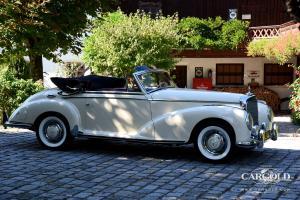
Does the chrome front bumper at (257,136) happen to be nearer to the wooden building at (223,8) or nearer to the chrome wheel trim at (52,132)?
the chrome wheel trim at (52,132)

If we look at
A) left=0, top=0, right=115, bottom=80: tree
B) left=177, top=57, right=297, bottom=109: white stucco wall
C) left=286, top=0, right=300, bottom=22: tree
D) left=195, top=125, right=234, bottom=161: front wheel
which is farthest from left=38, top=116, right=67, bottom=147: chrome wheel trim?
left=177, top=57, right=297, bottom=109: white stucco wall

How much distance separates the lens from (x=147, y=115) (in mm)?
8531

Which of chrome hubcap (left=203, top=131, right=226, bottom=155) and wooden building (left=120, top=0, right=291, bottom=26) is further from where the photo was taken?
wooden building (left=120, top=0, right=291, bottom=26)

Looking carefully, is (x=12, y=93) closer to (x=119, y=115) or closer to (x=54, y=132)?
(x=54, y=132)

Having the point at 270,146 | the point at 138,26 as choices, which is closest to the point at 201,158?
the point at 270,146

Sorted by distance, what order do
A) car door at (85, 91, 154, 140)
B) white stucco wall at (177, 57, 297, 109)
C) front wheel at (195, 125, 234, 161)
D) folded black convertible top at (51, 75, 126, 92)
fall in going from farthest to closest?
white stucco wall at (177, 57, 297, 109), folded black convertible top at (51, 75, 126, 92), car door at (85, 91, 154, 140), front wheel at (195, 125, 234, 161)

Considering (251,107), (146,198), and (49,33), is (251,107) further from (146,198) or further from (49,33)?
(49,33)

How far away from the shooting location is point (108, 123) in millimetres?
8875

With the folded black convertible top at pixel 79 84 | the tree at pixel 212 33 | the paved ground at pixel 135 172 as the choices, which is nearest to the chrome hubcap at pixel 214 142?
the paved ground at pixel 135 172

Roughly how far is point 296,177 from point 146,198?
99.2 inches

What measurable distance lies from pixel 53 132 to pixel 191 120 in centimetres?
291

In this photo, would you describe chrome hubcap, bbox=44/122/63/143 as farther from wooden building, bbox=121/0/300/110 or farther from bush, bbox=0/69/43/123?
wooden building, bbox=121/0/300/110

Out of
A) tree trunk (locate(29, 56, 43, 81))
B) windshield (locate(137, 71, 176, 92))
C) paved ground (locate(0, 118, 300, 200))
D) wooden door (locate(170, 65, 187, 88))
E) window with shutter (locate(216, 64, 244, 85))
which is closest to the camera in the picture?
paved ground (locate(0, 118, 300, 200))

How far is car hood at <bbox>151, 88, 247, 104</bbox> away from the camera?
8156mm
